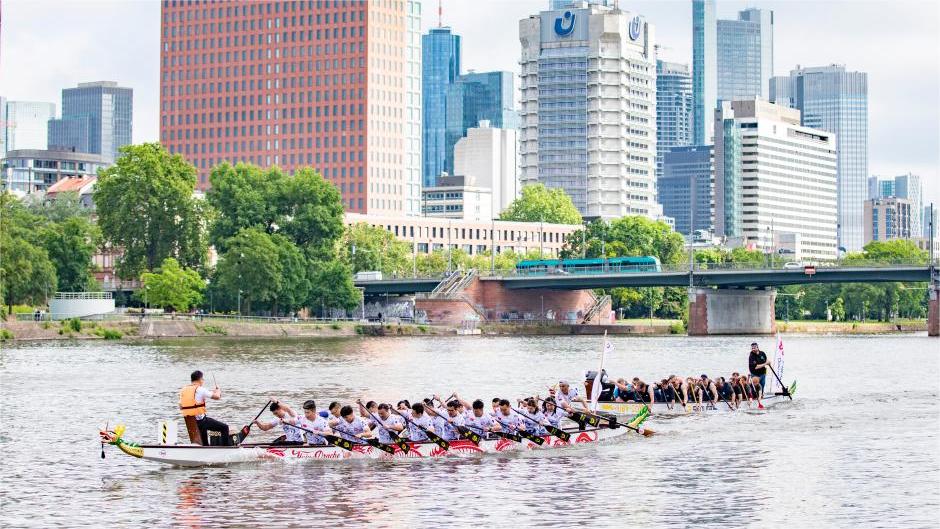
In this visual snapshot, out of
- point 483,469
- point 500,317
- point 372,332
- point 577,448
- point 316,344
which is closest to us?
point 483,469

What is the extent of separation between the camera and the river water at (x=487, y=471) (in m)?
35.7

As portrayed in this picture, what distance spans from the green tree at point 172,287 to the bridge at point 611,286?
104 ft

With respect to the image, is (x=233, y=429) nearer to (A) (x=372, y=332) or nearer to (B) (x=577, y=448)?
(B) (x=577, y=448)

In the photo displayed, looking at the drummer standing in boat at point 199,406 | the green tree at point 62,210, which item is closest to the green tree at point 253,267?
the green tree at point 62,210

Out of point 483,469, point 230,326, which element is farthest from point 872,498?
point 230,326

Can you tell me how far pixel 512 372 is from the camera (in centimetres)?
8925

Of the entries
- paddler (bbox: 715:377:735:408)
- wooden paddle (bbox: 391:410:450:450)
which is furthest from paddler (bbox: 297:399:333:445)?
paddler (bbox: 715:377:735:408)

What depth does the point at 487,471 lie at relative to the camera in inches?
1688

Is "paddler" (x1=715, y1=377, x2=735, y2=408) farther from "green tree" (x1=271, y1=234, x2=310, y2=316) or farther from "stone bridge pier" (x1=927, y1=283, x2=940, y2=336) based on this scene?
"stone bridge pier" (x1=927, y1=283, x2=940, y2=336)

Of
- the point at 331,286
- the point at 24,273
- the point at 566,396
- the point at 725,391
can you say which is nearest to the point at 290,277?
the point at 331,286

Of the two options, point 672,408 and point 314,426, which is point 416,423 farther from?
point 672,408

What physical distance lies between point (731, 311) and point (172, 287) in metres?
62.1

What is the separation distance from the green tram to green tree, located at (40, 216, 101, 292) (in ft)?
172

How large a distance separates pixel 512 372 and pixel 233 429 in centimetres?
3844
